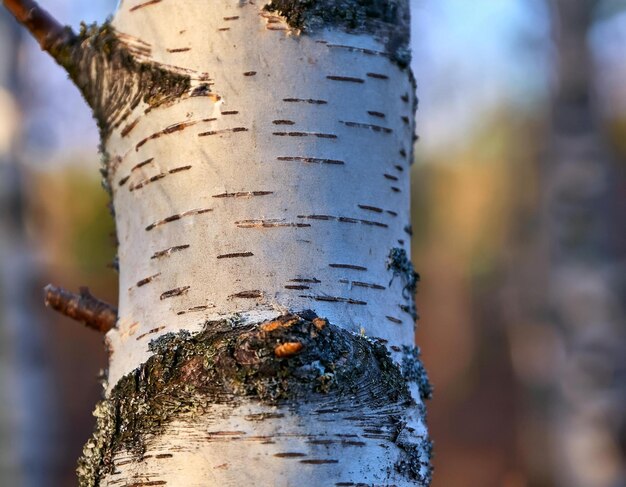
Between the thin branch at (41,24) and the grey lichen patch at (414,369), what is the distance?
0.63 m

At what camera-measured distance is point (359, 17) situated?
3.44 feet

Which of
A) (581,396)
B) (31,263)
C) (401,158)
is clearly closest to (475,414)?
(581,396)

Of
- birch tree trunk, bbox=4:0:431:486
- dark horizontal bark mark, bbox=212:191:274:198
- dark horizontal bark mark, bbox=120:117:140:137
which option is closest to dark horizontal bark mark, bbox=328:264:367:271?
birch tree trunk, bbox=4:0:431:486

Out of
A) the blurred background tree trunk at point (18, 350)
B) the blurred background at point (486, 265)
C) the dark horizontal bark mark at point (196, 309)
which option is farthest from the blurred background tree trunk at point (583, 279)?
the dark horizontal bark mark at point (196, 309)

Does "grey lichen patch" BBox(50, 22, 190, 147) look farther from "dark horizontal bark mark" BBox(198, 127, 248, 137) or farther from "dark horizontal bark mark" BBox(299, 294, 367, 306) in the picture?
"dark horizontal bark mark" BBox(299, 294, 367, 306)

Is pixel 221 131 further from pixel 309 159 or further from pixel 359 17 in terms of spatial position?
pixel 359 17

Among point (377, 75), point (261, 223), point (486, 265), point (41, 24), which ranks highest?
point (486, 265)

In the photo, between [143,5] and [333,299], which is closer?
[333,299]

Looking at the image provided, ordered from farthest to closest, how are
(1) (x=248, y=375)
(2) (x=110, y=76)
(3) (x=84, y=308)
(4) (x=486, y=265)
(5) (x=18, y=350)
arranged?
(4) (x=486, y=265) → (5) (x=18, y=350) → (3) (x=84, y=308) → (2) (x=110, y=76) → (1) (x=248, y=375)

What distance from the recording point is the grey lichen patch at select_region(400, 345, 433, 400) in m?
1.01

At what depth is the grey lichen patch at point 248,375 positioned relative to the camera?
887mm

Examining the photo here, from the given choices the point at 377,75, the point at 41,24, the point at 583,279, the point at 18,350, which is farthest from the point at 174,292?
the point at 583,279

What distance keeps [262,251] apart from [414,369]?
0.24 m

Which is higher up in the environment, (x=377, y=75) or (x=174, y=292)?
(x=377, y=75)
